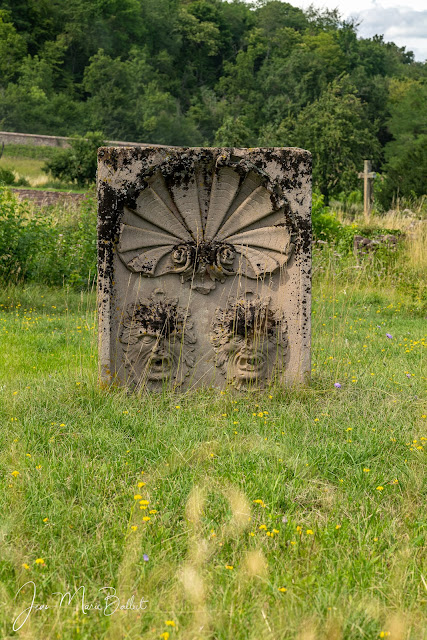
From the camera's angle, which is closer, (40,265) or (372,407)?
(372,407)

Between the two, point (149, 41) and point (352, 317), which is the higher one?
point (149, 41)

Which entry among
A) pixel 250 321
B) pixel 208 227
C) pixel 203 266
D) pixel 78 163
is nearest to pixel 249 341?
pixel 250 321

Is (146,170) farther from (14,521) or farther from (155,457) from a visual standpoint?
(14,521)

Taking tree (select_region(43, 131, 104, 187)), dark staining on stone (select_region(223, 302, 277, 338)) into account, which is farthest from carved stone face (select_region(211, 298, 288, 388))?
tree (select_region(43, 131, 104, 187))

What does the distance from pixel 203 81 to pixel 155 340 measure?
65.7m

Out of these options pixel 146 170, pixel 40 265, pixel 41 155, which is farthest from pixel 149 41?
pixel 146 170

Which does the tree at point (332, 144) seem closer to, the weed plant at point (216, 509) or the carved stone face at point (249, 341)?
the carved stone face at point (249, 341)

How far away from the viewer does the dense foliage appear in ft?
110

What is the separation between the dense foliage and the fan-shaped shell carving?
64.9 feet

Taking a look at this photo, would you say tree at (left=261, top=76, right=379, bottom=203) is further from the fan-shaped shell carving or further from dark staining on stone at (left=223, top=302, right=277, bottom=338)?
dark staining on stone at (left=223, top=302, right=277, bottom=338)

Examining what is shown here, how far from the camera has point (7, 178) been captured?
20766 mm

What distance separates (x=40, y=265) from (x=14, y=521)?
6.57 metres

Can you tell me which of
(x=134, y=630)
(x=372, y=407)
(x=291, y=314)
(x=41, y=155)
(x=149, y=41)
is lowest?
(x=134, y=630)

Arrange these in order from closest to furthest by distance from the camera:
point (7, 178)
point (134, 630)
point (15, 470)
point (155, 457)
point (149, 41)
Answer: point (134, 630) < point (15, 470) < point (155, 457) < point (7, 178) < point (149, 41)
